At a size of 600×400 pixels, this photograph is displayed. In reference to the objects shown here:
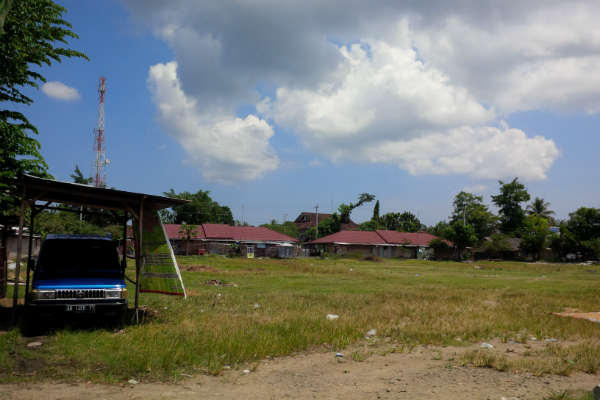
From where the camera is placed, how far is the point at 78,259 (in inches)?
446

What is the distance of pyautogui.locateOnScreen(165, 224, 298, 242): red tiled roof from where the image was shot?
211 feet

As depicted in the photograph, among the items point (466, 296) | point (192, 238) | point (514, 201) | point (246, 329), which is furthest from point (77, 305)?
point (514, 201)

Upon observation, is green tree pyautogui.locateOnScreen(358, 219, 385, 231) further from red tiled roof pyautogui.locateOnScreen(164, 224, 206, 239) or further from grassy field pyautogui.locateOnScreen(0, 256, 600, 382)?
grassy field pyautogui.locateOnScreen(0, 256, 600, 382)

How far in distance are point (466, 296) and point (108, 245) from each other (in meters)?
13.0

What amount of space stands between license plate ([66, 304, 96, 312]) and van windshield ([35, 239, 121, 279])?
3.35ft

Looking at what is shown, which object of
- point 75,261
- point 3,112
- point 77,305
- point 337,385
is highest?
point 3,112

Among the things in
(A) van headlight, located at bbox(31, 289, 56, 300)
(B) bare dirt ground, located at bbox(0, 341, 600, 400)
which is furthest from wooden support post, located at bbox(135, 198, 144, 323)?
(B) bare dirt ground, located at bbox(0, 341, 600, 400)

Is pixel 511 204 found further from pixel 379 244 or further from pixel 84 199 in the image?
pixel 84 199

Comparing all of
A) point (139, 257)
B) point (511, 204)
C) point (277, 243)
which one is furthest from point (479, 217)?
point (139, 257)

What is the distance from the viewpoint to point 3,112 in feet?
41.6

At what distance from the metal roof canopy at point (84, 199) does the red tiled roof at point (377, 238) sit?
57104mm

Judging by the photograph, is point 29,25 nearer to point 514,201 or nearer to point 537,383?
point 537,383

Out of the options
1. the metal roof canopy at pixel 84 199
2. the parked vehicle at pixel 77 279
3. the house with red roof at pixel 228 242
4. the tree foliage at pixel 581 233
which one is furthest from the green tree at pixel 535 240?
the parked vehicle at pixel 77 279

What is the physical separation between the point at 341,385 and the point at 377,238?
216 feet
